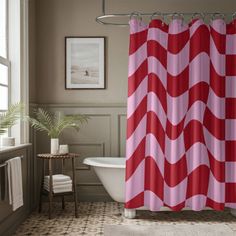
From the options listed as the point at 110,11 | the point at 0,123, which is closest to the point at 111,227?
the point at 0,123

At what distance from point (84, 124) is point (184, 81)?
1.46 m

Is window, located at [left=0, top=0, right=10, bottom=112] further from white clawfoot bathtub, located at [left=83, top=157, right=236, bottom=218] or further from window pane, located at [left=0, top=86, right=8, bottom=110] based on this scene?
white clawfoot bathtub, located at [left=83, top=157, right=236, bottom=218]

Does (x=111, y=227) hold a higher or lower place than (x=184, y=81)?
lower

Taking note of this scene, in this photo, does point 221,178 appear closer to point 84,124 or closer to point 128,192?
point 128,192

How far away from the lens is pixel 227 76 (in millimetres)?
3770

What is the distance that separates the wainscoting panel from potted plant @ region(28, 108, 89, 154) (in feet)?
0.25

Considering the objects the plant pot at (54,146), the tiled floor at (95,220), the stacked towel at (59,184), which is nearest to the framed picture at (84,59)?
the plant pot at (54,146)

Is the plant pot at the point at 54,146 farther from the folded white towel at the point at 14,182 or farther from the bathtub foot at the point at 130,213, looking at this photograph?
the bathtub foot at the point at 130,213

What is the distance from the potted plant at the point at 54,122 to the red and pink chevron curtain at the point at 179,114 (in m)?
0.82

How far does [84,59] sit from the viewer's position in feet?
15.1

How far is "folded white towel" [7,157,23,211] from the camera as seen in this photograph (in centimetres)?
307

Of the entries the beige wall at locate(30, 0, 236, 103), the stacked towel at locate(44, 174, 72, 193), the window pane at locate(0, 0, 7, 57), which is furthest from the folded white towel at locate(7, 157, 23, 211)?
the beige wall at locate(30, 0, 236, 103)

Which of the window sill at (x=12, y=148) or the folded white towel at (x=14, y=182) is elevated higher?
the window sill at (x=12, y=148)

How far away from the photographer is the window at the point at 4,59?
147 inches
